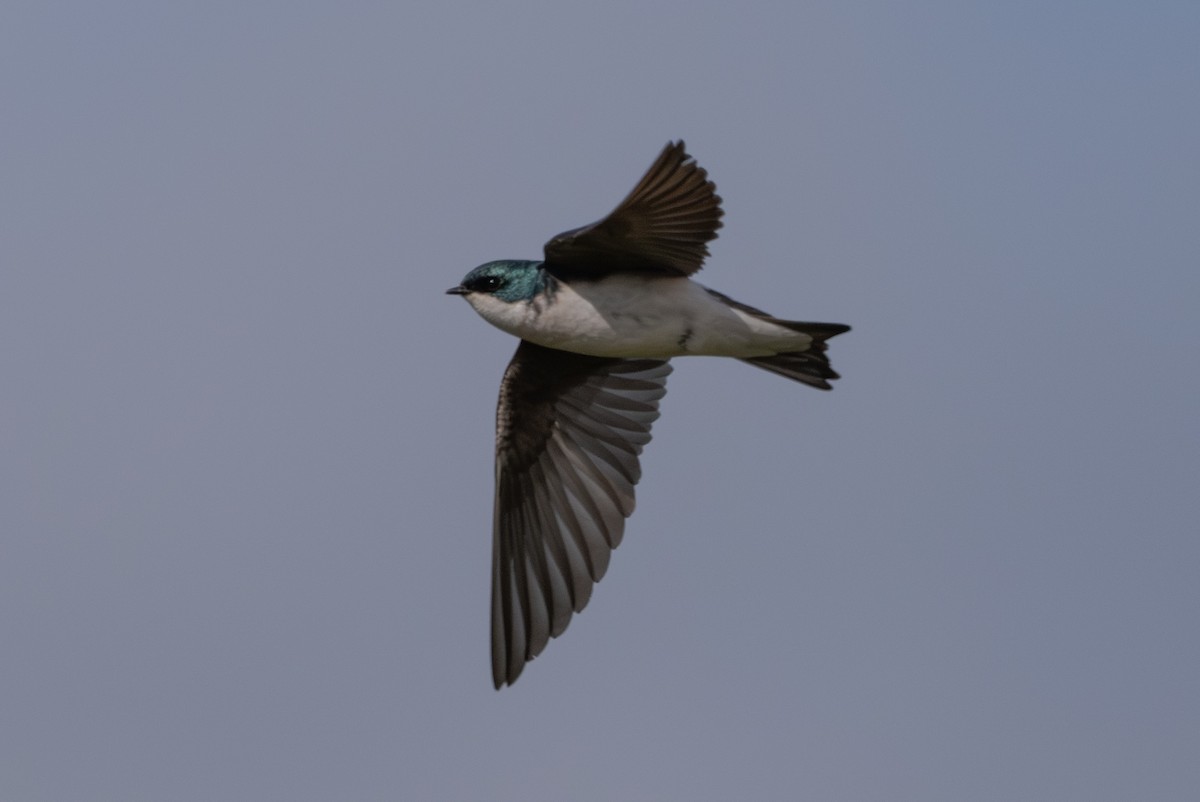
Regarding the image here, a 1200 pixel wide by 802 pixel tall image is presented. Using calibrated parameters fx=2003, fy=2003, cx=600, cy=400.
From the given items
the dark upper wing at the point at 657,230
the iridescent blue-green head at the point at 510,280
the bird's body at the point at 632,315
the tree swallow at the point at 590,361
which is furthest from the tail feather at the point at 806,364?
the iridescent blue-green head at the point at 510,280

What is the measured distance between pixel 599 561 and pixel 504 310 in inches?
47.7

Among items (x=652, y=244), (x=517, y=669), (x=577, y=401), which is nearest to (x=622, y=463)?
(x=577, y=401)

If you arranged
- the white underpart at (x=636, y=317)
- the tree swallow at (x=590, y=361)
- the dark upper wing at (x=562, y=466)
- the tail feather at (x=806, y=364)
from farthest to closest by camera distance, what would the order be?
the dark upper wing at (x=562, y=466)
the tail feather at (x=806, y=364)
the white underpart at (x=636, y=317)
the tree swallow at (x=590, y=361)

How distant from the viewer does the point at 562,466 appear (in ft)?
23.8

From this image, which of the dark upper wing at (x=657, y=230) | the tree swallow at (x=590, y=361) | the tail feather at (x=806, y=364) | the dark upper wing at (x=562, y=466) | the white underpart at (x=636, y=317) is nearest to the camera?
the dark upper wing at (x=657, y=230)

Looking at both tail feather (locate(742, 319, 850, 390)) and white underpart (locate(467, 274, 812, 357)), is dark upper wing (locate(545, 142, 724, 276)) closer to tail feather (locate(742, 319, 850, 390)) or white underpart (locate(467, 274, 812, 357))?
white underpart (locate(467, 274, 812, 357))

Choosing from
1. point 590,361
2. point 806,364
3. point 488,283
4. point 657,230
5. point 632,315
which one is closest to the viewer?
point 657,230

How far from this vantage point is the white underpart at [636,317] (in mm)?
6156

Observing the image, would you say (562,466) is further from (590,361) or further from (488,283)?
(488,283)

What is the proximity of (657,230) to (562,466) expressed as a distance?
1593 mm

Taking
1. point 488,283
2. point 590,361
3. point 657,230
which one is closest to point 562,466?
point 590,361

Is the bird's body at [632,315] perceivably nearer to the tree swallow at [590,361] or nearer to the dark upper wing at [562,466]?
the tree swallow at [590,361]

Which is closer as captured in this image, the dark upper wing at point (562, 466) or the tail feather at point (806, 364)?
the tail feather at point (806, 364)

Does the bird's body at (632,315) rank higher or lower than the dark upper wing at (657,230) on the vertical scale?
lower
